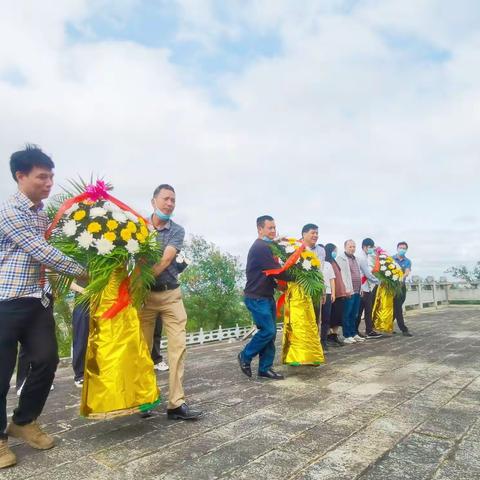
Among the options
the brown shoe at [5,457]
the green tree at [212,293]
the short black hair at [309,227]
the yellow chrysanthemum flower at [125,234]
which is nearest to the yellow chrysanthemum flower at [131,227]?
the yellow chrysanthemum flower at [125,234]

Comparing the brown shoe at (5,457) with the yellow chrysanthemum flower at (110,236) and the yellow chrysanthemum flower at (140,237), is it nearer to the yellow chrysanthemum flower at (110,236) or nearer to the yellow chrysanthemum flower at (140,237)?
the yellow chrysanthemum flower at (110,236)

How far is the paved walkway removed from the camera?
2357 millimetres

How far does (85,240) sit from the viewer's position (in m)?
2.95

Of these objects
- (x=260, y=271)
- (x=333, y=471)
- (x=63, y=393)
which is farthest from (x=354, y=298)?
(x=333, y=471)

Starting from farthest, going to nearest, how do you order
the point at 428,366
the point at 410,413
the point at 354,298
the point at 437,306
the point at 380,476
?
the point at 437,306 < the point at 354,298 < the point at 428,366 < the point at 410,413 < the point at 380,476

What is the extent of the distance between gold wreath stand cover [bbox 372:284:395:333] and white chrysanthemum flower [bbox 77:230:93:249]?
22.7ft

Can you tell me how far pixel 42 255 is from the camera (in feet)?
8.53

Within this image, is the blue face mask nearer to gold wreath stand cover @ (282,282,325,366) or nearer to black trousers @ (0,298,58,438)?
black trousers @ (0,298,58,438)

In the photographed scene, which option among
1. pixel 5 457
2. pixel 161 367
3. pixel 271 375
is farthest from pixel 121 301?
pixel 161 367

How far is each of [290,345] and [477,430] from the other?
2578 millimetres

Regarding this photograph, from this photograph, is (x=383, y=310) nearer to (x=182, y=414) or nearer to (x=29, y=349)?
(x=182, y=414)

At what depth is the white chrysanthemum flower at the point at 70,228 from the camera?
2994 millimetres

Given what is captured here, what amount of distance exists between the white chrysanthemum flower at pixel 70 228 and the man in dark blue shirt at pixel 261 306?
7.78ft

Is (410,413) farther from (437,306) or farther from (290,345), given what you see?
(437,306)
